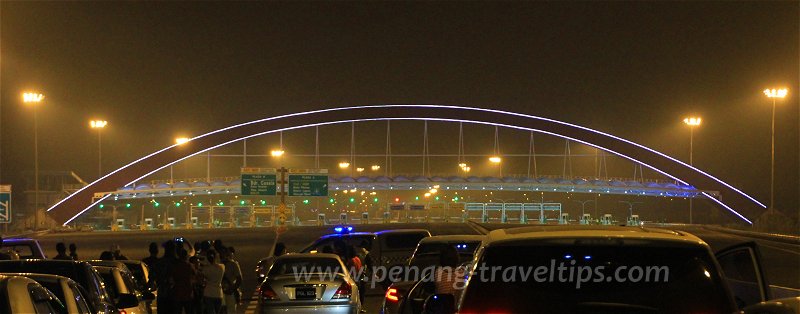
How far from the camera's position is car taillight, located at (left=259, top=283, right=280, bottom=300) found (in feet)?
57.3

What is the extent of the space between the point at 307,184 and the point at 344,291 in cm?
5920

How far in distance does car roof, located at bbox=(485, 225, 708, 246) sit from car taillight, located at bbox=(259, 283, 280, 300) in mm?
10678

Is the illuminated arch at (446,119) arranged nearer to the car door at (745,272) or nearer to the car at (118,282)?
the car at (118,282)

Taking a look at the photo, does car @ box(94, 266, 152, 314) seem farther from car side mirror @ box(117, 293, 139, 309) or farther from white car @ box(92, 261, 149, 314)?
car side mirror @ box(117, 293, 139, 309)

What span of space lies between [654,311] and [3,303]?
4.19 meters

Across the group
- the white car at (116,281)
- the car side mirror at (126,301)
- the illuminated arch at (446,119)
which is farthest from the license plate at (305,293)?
the illuminated arch at (446,119)

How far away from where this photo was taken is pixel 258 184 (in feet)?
248

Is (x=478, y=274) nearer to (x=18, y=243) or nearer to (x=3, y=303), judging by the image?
(x=3, y=303)

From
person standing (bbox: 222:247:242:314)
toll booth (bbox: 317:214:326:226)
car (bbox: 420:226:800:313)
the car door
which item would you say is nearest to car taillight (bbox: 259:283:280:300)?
person standing (bbox: 222:247:242:314)

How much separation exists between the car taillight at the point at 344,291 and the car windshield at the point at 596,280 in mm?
11237

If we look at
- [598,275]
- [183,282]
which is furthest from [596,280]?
[183,282]

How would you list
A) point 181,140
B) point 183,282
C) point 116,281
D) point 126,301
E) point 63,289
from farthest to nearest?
point 181,140 → point 183,282 → point 116,281 → point 126,301 → point 63,289

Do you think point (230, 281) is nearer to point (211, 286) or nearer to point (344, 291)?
point (211, 286)

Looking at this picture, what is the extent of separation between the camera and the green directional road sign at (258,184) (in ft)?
248
